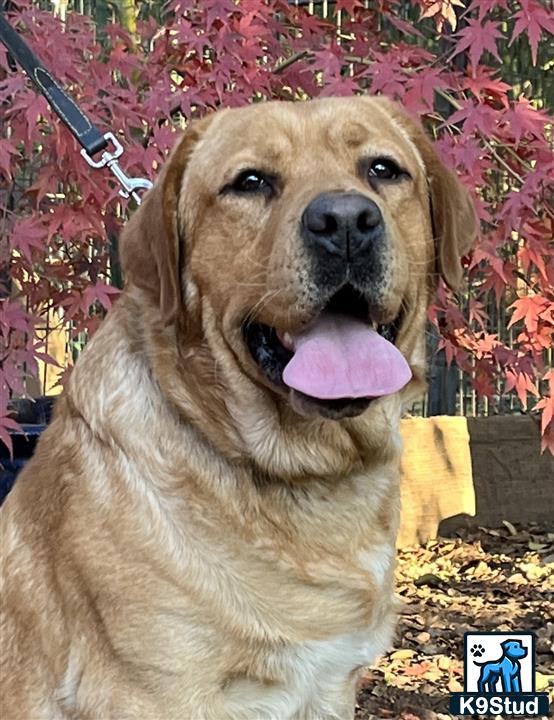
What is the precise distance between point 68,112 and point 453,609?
323 cm

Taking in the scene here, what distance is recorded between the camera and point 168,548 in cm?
241

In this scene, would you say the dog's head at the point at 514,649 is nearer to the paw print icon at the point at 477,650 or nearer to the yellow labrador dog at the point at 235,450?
the paw print icon at the point at 477,650

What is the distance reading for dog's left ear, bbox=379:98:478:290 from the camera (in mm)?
2893

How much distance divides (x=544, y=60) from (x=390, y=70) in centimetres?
303

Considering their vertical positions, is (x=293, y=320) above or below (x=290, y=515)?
above

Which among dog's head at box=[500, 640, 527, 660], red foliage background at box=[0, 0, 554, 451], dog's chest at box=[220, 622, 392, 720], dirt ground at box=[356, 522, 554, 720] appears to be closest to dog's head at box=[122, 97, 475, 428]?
dog's chest at box=[220, 622, 392, 720]

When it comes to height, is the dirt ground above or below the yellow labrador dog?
below

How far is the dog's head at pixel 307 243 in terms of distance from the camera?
2.43 m

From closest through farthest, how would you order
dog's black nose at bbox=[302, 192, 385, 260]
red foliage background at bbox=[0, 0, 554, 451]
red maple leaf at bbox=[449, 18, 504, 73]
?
dog's black nose at bbox=[302, 192, 385, 260]
red foliage background at bbox=[0, 0, 554, 451]
red maple leaf at bbox=[449, 18, 504, 73]

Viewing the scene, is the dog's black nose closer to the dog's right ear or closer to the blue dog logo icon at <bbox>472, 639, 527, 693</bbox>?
the dog's right ear

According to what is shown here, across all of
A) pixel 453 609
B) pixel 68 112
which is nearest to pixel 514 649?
pixel 453 609

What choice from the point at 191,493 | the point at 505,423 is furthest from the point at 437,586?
the point at 191,493

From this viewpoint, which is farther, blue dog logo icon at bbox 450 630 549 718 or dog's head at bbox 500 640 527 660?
dog's head at bbox 500 640 527 660

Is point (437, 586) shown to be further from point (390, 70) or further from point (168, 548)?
point (168, 548)
